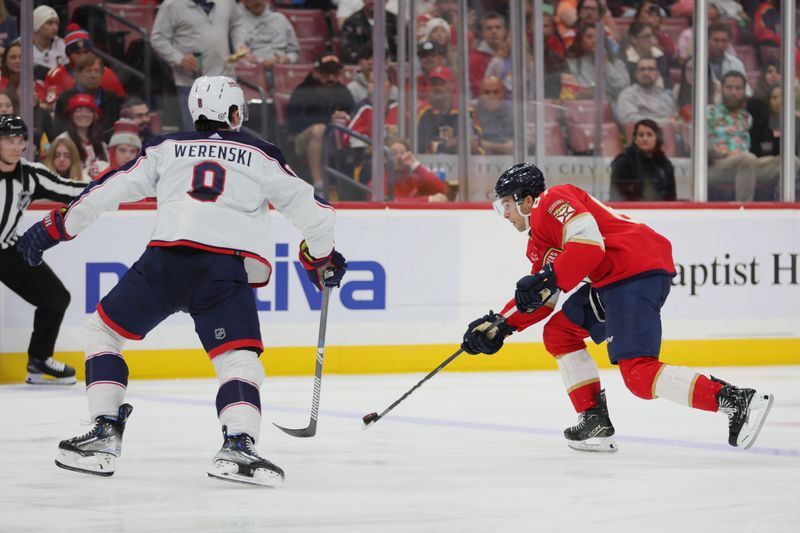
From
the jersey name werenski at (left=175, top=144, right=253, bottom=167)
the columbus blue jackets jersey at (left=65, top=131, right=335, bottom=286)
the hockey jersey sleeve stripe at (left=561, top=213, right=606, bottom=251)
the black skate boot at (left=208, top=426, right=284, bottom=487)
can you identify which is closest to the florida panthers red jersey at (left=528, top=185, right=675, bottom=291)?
the hockey jersey sleeve stripe at (left=561, top=213, right=606, bottom=251)

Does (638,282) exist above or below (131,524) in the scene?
above

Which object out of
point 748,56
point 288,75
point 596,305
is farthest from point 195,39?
point 596,305

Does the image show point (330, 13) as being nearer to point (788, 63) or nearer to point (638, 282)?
point (788, 63)

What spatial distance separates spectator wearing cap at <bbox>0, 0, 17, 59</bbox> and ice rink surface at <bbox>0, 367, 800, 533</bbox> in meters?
1.75

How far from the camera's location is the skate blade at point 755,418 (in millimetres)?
3930

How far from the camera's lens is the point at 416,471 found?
392cm

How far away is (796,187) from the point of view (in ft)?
25.6

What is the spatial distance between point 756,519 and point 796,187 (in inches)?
198

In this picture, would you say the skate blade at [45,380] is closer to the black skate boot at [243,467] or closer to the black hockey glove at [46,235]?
the black hockey glove at [46,235]

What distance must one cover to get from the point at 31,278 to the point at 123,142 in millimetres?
924

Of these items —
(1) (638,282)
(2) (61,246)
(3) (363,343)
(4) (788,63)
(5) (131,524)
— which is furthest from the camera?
(4) (788,63)

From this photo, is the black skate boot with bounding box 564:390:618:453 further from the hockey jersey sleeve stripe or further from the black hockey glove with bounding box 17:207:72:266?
the black hockey glove with bounding box 17:207:72:266

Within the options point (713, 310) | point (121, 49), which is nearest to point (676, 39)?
point (713, 310)

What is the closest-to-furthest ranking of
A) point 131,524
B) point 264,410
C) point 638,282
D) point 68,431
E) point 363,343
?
1. point 131,524
2. point 638,282
3. point 68,431
4. point 264,410
5. point 363,343
